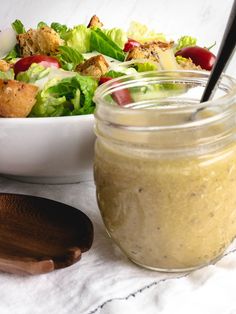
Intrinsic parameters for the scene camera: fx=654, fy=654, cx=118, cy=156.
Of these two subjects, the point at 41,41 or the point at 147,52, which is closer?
the point at 147,52

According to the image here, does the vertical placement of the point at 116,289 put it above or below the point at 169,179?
below

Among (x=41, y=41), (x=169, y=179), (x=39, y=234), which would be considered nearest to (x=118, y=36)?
(x=41, y=41)

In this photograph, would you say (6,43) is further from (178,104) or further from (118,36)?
(178,104)

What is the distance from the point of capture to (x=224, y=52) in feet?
3.50

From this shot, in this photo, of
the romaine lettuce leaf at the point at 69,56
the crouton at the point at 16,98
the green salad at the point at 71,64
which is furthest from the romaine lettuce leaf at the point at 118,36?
the crouton at the point at 16,98

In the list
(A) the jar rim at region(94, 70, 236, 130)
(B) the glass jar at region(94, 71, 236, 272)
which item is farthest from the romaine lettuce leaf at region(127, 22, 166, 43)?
(B) the glass jar at region(94, 71, 236, 272)

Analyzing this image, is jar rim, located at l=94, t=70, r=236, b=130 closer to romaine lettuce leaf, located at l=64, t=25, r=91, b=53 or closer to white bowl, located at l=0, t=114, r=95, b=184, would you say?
white bowl, located at l=0, t=114, r=95, b=184

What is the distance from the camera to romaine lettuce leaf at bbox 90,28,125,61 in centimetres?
184

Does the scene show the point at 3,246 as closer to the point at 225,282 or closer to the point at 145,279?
the point at 145,279

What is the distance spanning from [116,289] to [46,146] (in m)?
0.39

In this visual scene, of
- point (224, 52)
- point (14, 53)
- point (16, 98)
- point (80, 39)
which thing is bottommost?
point (14, 53)

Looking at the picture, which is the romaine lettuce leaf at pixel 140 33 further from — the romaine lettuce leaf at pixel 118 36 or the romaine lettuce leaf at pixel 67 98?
the romaine lettuce leaf at pixel 67 98

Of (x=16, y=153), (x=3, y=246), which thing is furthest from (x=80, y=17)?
(x=3, y=246)

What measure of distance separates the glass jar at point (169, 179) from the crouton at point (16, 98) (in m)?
0.27
